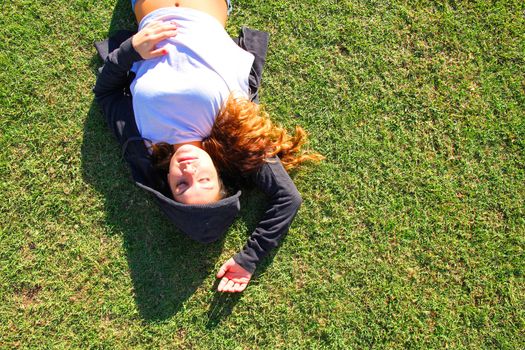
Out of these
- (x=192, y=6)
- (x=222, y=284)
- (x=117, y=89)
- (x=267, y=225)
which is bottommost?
(x=222, y=284)

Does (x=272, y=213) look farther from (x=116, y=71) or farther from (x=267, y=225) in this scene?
(x=116, y=71)

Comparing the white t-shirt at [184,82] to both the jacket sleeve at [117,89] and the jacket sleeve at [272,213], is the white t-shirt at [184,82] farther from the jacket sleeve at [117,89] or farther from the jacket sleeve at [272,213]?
the jacket sleeve at [272,213]

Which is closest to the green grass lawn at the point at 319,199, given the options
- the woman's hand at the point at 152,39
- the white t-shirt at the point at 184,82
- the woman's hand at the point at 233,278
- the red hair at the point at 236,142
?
the woman's hand at the point at 233,278

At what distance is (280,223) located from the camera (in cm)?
328

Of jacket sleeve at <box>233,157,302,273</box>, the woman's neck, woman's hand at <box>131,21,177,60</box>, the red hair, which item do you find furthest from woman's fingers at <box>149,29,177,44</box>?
jacket sleeve at <box>233,157,302,273</box>

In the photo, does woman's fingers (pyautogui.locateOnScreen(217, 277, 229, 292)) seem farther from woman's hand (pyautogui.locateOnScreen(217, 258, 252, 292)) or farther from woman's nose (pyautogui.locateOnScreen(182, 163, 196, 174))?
woman's nose (pyautogui.locateOnScreen(182, 163, 196, 174))

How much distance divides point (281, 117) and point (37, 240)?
2.20 metres

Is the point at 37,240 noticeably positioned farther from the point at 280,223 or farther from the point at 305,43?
the point at 305,43

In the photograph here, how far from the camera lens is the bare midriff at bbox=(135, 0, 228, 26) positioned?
10.3 ft

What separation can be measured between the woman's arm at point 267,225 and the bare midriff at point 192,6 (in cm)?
121

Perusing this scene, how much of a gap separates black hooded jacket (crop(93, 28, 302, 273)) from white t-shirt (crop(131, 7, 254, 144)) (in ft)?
0.49

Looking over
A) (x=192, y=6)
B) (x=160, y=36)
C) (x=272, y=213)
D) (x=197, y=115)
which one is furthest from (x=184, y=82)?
(x=272, y=213)

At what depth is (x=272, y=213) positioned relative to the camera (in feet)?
10.8

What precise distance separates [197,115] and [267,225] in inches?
39.2
